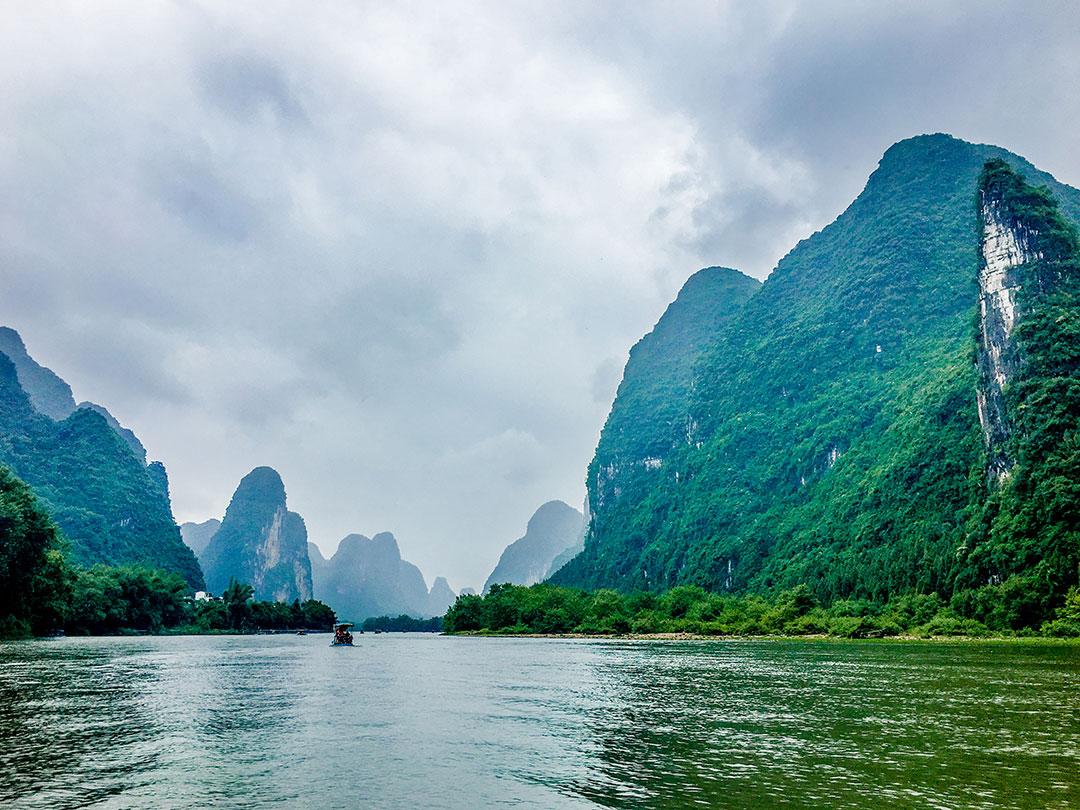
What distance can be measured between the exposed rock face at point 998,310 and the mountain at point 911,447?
32 cm

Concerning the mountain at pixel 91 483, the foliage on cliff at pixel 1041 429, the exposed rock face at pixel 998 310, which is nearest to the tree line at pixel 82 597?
the mountain at pixel 91 483

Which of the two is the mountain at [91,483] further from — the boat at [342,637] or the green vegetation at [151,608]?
the boat at [342,637]

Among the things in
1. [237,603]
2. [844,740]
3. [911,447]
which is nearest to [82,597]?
[237,603]

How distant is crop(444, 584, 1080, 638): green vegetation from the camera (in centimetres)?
7812

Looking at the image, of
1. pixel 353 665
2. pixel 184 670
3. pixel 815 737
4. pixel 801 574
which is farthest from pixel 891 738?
pixel 801 574

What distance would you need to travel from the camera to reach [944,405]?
126 meters

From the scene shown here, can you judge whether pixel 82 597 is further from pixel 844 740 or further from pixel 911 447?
pixel 911 447

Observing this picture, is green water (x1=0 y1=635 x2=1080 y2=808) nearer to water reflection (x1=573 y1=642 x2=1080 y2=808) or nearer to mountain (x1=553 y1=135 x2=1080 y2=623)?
water reflection (x1=573 y1=642 x2=1080 y2=808)

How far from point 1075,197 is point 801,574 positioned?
446 feet

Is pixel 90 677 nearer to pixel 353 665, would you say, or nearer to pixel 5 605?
pixel 353 665

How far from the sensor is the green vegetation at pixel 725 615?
78.1m

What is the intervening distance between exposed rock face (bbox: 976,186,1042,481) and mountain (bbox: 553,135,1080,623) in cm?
32

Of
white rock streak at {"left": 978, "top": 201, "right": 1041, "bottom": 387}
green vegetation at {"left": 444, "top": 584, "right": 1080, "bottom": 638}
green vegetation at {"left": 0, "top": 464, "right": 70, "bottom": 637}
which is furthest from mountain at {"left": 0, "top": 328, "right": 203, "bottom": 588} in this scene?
white rock streak at {"left": 978, "top": 201, "right": 1041, "bottom": 387}

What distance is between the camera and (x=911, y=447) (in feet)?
416
